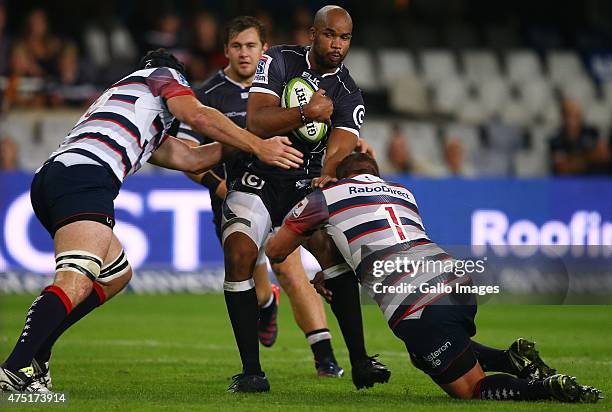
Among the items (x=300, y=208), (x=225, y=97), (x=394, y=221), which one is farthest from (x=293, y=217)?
(x=225, y=97)

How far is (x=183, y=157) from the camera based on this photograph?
761cm

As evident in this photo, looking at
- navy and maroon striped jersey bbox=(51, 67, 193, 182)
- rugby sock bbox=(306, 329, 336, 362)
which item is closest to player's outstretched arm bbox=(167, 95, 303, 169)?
navy and maroon striped jersey bbox=(51, 67, 193, 182)

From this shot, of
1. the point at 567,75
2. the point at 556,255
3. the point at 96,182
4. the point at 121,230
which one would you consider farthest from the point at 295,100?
the point at 567,75

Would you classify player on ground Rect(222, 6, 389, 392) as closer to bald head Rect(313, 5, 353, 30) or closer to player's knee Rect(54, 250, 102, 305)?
bald head Rect(313, 5, 353, 30)

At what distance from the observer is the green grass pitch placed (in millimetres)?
6500

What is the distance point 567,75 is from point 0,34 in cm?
1088

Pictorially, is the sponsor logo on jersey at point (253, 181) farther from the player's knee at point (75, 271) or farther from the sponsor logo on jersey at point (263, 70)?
the player's knee at point (75, 271)

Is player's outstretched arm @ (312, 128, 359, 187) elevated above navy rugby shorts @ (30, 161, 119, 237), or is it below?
above

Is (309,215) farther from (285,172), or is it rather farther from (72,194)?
(72,194)

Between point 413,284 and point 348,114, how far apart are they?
1.58 meters

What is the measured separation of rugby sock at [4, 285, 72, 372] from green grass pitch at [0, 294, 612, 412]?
11.0 inches

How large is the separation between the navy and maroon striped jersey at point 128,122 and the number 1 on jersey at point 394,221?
1462 millimetres

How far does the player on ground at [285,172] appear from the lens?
711 cm

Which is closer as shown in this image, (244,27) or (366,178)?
(366,178)
